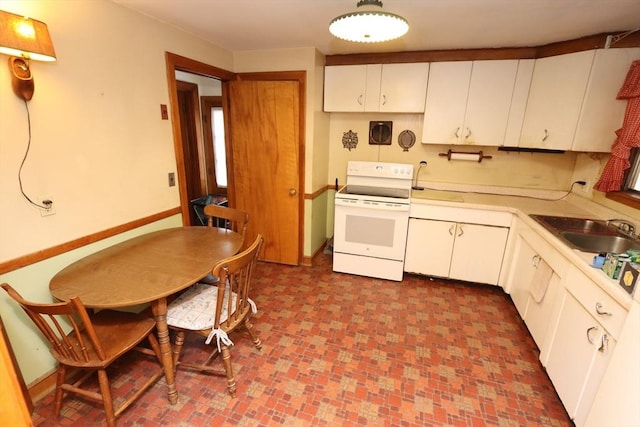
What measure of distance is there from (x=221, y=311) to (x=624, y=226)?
8.77 ft

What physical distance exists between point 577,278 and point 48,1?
3.10 m

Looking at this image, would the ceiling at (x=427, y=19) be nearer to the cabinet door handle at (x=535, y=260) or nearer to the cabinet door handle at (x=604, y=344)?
the cabinet door handle at (x=535, y=260)

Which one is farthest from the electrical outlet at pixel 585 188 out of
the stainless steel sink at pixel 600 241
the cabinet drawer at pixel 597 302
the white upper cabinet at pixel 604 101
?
the cabinet drawer at pixel 597 302

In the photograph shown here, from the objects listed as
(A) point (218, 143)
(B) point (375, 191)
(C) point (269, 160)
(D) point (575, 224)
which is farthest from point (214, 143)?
(D) point (575, 224)

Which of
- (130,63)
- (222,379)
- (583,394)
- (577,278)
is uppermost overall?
(130,63)

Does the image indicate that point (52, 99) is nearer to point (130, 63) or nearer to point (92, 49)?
point (92, 49)

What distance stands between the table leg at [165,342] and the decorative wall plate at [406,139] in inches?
109

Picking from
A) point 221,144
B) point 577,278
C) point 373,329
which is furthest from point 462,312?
point 221,144

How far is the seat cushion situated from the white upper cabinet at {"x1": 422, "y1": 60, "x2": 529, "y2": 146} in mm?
2454

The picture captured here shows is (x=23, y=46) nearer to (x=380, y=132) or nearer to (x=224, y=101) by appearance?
(x=224, y=101)

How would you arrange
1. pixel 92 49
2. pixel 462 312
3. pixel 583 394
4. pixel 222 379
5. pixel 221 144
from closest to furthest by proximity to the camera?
pixel 583 394, pixel 92 49, pixel 222 379, pixel 462 312, pixel 221 144

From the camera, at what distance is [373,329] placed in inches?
91.0

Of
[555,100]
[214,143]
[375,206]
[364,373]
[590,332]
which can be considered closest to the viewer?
[590,332]

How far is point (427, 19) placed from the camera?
2033 mm
